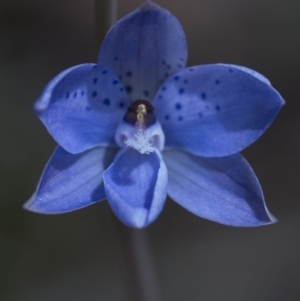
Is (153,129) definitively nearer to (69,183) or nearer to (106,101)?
(106,101)

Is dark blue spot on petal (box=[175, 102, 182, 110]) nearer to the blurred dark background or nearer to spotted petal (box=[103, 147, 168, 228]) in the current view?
spotted petal (box=[103, 147, 168, 228])

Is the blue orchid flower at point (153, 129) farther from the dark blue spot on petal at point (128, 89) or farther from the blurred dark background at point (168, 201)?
the blurred dark background at point (168, 201)

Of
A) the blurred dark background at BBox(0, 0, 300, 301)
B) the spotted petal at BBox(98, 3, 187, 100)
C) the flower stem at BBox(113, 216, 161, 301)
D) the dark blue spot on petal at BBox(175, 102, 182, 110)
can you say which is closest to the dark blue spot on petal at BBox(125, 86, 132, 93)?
the spotted petal at BBox(98, 3, 187, 100)

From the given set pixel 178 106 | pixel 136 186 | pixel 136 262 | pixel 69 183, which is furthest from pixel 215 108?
pixel 136 262

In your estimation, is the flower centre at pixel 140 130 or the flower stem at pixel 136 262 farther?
the flower stem at pixel 136 262

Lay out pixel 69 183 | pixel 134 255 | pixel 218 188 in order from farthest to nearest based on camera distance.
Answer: pixel 134 255, pixel 218 188, pixel 69 183

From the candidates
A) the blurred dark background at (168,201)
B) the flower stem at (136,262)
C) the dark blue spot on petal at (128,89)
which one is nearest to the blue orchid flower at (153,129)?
the dark blue spot on petal at (128,89)
